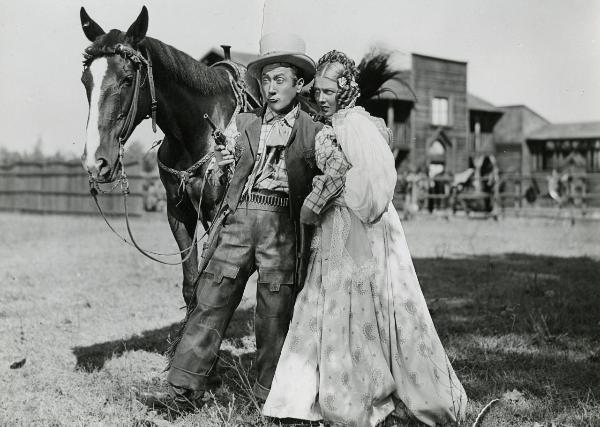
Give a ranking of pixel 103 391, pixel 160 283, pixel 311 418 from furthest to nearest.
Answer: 1. pixel 160 283
2. pixel 103 391
3. pixel 311 418

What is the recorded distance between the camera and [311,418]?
3.14 metres

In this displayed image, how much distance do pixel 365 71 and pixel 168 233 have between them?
976 cm

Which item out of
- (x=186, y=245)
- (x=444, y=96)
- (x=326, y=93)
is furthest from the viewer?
(x=444, y=96)

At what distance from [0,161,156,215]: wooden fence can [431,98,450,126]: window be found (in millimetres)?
17771

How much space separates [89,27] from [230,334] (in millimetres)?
2877

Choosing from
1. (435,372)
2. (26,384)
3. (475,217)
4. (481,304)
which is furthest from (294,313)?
(475,217)

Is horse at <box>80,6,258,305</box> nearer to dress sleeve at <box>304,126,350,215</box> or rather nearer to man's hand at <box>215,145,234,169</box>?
man's hand at <box>215,145,234,169</box>

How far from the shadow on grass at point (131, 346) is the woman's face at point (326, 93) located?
2.11 meters

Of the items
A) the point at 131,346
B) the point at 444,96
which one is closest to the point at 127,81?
the point at 131,346

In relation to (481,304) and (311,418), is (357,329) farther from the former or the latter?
(481,304)

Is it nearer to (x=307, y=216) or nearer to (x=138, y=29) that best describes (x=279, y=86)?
(x=307, y=216)

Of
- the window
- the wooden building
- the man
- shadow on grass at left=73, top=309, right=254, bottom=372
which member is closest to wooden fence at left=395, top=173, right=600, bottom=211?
the wooden building

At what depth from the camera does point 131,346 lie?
5.05 m

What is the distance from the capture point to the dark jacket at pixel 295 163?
3223 millimetres
